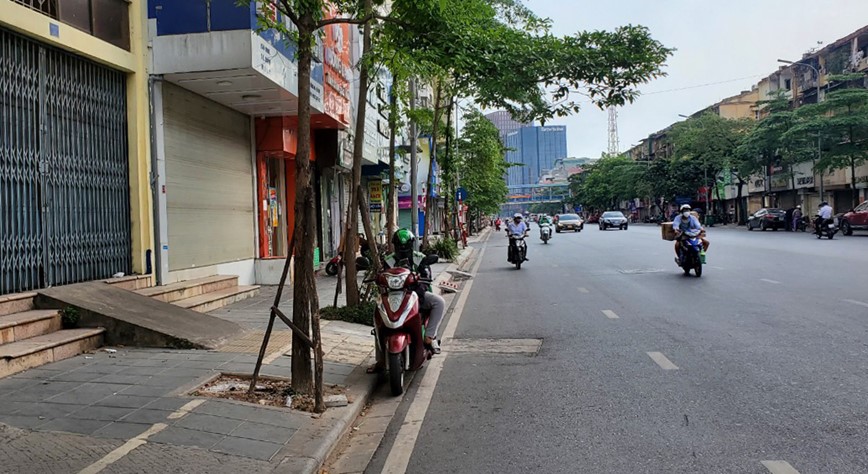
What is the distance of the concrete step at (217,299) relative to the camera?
9.90m

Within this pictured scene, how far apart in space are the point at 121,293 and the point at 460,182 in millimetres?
31110

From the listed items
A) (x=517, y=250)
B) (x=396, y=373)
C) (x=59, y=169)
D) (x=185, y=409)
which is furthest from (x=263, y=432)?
(x=517, y=250)

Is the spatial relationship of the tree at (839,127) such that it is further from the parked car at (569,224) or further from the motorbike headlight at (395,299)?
the motorbike headlight at (395,299)

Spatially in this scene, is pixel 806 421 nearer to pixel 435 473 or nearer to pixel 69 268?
pixel 435 473

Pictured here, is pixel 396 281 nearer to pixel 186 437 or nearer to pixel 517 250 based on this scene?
pixel 186 437

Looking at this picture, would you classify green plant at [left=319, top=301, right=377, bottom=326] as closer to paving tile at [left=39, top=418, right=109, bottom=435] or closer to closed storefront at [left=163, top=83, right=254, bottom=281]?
closed storefront at [left=163, top=83, right=254, bottom=281]

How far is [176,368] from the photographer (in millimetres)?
6324

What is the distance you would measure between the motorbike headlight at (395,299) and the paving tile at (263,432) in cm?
167

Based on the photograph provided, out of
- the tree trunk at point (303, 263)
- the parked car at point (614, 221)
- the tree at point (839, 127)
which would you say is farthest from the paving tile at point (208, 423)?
the parked car at point (614, 221)

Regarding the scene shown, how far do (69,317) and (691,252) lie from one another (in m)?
12.5

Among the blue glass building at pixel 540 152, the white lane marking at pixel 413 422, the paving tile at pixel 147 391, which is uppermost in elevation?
the blue glass building at pixel 540 152

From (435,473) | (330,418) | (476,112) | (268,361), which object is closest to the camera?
(435,473)

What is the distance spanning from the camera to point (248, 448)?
171 inches

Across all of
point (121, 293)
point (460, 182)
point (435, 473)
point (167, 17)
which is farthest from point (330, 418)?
point (460, 182)
